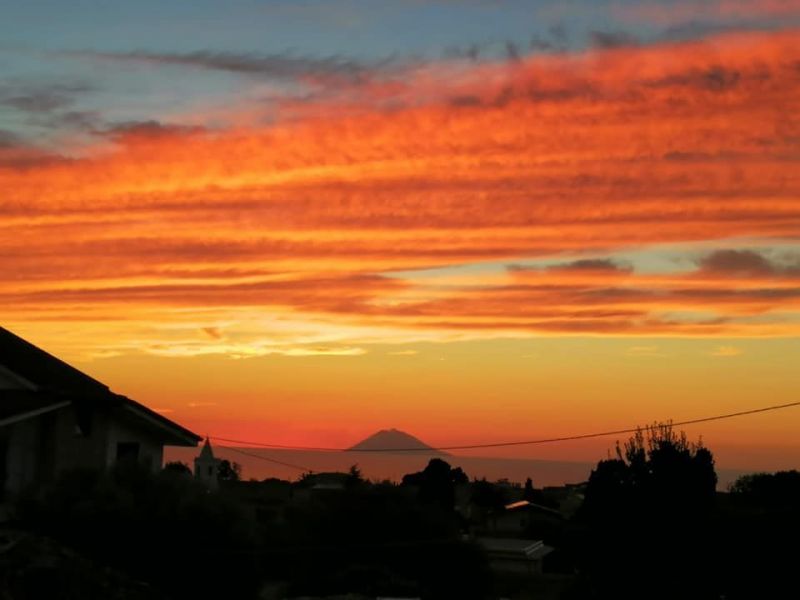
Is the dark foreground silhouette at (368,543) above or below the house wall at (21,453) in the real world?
below

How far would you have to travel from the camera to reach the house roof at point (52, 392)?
29.9 m

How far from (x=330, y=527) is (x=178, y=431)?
31.4 ft

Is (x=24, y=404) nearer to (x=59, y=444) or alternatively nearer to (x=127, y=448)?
(x=59, y=444)

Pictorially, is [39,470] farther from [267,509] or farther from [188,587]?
[267,509]

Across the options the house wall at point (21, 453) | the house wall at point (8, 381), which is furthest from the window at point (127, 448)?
the house wall at point (8, 381)

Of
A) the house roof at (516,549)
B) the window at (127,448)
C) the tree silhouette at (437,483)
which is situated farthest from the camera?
the tree silhouette at (437,483)

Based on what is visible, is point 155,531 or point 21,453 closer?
point 155,531

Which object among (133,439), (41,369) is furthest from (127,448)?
(41,369)

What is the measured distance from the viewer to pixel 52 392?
102 feet

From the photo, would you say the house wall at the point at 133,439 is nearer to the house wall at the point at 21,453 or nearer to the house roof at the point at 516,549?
the house wall at the point at 21,453

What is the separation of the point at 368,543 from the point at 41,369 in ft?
44.7

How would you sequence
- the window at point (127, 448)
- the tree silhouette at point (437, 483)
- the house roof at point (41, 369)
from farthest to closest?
the tree silhouette at point (437, 483) → the window at point (127, 448) → the house roof at point (41, 369)

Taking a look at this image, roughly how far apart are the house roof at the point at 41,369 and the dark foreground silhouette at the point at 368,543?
3.89 m

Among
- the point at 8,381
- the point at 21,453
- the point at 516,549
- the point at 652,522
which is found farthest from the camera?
the point at 516,549
